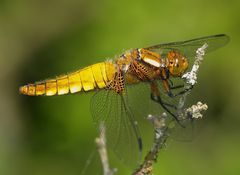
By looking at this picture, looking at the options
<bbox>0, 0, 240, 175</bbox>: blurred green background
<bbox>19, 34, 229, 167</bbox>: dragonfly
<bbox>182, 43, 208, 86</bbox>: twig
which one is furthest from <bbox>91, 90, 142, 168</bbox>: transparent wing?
<bbox>0, 0, 240, 175</bbox>: blurred green background

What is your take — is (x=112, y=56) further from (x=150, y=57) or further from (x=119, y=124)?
(x=119, y=124)

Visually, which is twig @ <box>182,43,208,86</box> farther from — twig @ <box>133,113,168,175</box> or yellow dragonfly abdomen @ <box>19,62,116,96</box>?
yellow dragonfly abdomen @ <box>19,62,116,96</box>

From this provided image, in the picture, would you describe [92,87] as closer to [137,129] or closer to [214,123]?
[137,129]

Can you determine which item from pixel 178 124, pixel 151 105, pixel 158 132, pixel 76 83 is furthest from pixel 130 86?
pixel 158 132

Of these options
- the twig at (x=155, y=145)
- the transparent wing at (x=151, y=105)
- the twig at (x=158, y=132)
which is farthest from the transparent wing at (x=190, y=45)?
the twig at (x=155, y=145)

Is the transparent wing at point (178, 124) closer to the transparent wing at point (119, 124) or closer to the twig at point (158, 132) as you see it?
the transparent wing at point (119, 124)

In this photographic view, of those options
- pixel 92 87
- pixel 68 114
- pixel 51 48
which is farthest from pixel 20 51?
pixel 92 87

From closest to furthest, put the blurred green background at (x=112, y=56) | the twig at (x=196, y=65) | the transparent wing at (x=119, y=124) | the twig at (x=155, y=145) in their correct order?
the twig at (x=155, y=145)
the twig at (x=196, y=65)
the transparent wing at (x=119, y=124)
the blurred green background at (x=112, y=56)
